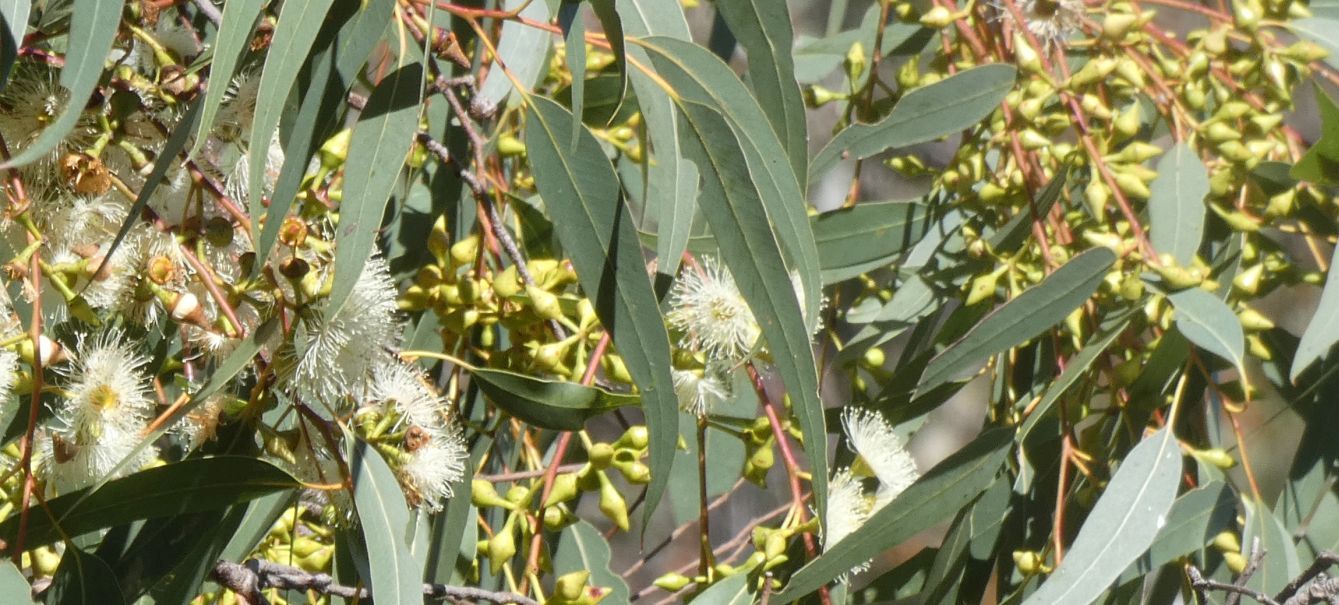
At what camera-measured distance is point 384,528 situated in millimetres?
797

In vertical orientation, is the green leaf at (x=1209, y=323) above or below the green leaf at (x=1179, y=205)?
below

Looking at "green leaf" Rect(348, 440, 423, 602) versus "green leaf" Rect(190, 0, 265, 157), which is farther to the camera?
"green leaf" Rect(348, 440, 423, 602)

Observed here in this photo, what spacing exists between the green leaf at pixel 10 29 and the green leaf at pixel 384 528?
30cm

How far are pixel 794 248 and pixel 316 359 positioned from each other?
0.31m

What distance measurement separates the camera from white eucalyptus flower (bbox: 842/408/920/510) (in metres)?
1.12

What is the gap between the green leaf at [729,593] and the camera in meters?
0.94

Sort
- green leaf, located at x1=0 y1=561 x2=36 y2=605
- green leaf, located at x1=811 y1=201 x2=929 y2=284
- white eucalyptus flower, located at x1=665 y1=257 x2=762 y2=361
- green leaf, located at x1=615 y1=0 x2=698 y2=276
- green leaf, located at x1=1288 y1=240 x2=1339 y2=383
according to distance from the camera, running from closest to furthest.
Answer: green leaf, located at x1=0 y1=561 x2=36 y2=605 → green leaf, located at x1=615 y1=0 x2=698 y2=276 → green leaf, located at x1=1288 y1=240 x2=1339 y2=383 → white eucalyptus flower, located at x1=665 y1=257 x2=762 y2=361 → green leaf, located at x1=811 y1=201 x2=929 y2=284

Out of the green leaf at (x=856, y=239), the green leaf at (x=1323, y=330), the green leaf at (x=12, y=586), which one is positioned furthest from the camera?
the green leaf at (x=856, y=239)

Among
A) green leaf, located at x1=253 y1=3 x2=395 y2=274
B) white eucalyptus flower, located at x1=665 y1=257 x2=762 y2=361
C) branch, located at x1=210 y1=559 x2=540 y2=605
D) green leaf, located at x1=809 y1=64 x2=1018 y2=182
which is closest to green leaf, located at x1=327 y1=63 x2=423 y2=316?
green leaf, located at x1=253 y1=3 x2=395 y2=274

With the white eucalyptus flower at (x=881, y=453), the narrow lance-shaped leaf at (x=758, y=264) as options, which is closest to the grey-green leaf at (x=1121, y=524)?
the white eucalyptus flower at (x=881, y=453)

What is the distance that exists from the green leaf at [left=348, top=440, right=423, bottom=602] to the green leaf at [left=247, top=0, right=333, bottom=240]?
18 centimetres

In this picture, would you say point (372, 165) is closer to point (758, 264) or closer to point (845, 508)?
point (758, 264)

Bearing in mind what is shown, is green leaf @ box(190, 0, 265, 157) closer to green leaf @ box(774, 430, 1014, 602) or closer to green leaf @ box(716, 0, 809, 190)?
green leaf @ box(716, 0, 809, 190)

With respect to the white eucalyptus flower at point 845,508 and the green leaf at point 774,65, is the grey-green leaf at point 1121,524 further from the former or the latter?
the green leaf at point 774,65
